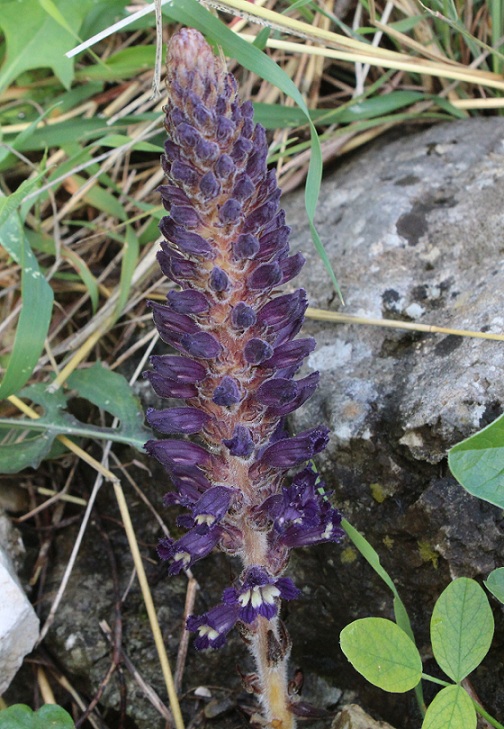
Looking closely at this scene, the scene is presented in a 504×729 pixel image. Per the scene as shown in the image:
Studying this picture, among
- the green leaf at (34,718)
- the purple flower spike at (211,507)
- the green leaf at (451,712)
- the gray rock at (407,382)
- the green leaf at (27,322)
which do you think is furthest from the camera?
the green leaf at (27,322)

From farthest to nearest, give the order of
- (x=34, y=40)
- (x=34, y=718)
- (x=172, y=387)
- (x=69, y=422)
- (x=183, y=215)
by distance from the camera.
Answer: (x=34, y=40) < (x=69, y=422) < (x=34, y=718) < (x=172, y=387) < (x=183, y=215)

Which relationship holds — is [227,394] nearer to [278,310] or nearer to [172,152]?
[278,310]

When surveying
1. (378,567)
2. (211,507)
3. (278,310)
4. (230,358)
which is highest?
(278,310)

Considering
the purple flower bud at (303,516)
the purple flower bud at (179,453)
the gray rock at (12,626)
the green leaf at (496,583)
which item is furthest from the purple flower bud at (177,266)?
the gray rock at (12,626)

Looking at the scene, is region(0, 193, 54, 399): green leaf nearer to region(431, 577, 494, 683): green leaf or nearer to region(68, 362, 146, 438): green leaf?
region(68, 362, 146, 438): green leaf

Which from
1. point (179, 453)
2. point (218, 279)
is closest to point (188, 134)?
point (218, 279)

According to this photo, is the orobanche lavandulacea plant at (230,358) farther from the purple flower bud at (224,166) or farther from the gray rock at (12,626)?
the gray rock at (12,626)

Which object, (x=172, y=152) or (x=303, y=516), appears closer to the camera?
(x=172, y=152)
